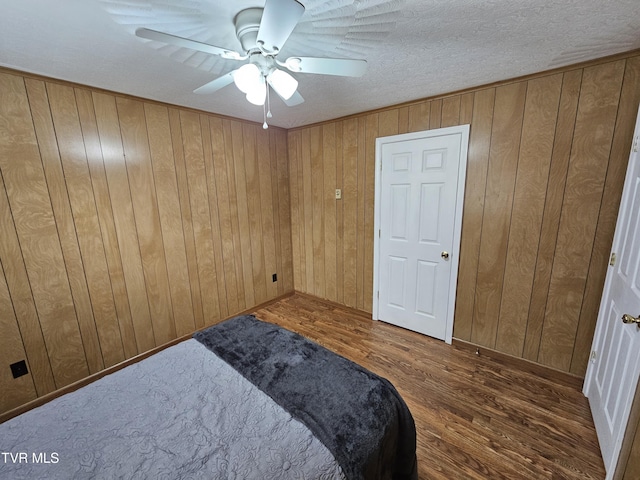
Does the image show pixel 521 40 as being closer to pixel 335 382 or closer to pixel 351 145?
pixel 351 145

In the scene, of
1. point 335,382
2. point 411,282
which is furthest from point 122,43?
point 411,282

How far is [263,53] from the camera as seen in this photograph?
118 centimetres

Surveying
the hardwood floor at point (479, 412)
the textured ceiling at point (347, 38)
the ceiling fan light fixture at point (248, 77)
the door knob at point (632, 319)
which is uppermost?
the textured ceiling at point (347, 38)

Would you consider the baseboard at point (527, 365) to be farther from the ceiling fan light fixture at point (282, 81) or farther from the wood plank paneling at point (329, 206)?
the ceiling fan light fixture at point (282, 81)

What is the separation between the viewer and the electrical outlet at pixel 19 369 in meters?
1.75

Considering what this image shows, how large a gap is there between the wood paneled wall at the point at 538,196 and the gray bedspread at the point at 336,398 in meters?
1.48

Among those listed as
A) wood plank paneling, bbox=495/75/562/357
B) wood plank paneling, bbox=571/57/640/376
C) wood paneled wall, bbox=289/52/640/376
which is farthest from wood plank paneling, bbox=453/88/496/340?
wood plank paneling, bbox=571/57/640/376

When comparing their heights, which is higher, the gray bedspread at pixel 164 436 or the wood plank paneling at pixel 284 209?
the wood plank paneling at pixel 284 209

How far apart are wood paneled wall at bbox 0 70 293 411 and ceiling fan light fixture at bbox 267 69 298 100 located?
5.17 ft

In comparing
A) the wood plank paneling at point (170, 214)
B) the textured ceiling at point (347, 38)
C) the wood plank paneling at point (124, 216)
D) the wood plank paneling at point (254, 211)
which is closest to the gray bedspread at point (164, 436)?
the wood plank paneling at point (124, 216)

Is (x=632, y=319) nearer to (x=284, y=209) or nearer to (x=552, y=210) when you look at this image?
(x=552, y=210)

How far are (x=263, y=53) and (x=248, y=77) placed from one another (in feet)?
0.47

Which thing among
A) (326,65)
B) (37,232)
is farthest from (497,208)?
(37,232)

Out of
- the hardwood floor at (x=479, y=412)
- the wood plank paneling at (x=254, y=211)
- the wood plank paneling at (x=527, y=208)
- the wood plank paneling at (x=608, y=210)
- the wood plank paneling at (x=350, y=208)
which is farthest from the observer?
the wood plank paneling at (x=254, y=211)
